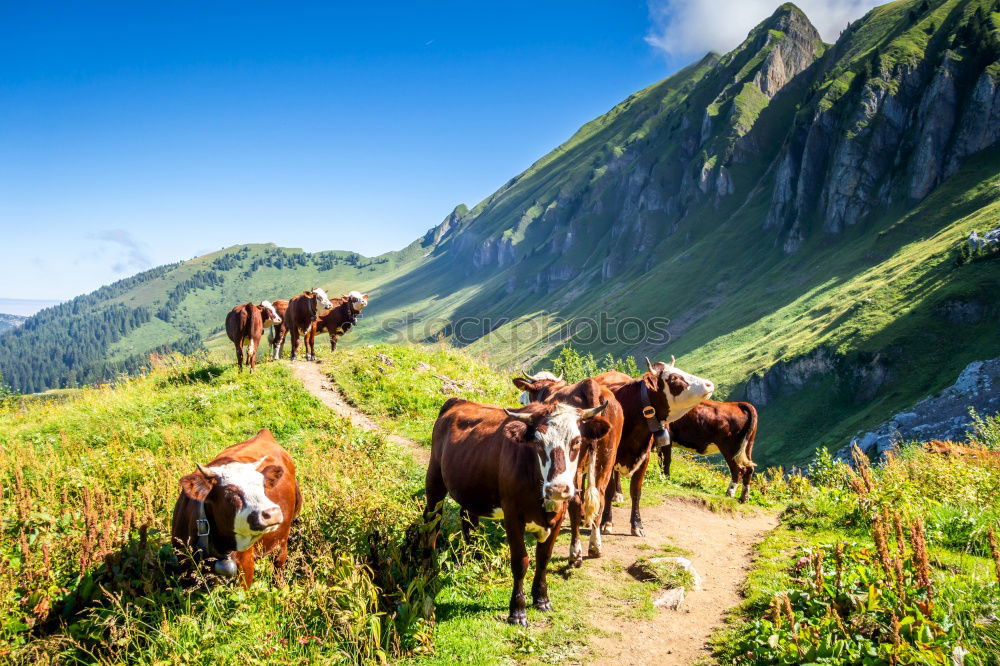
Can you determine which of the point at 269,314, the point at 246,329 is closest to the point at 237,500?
the point at 246,329

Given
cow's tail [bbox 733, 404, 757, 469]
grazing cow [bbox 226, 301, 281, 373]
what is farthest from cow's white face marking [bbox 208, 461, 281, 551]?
grazing cow [bbox 226, 301, 281, 373]

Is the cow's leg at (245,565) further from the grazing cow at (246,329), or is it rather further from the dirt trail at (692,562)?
the grazing cow at (246,329)

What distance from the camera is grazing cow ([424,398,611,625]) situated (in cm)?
725

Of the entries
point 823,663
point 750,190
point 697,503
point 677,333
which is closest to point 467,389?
point 697,503

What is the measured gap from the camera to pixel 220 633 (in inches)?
255

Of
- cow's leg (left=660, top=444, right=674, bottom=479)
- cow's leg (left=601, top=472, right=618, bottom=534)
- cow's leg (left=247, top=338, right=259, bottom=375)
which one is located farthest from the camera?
cow's leg (left=247, top=338, right=259, bottom=375)

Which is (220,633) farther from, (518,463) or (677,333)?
(677,333)

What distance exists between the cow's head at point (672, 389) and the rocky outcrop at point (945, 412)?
51319 millimetres

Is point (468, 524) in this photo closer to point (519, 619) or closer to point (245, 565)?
point (519, 619)

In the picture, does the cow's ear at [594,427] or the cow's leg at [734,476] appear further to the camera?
the cow's leg at [734,476]

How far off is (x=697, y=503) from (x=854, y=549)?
6599 millimetres

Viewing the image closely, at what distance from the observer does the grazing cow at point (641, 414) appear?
11375 mm

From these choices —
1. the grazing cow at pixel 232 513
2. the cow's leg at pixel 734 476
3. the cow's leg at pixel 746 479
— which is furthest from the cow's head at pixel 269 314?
the cow's leg at pixel 746 479

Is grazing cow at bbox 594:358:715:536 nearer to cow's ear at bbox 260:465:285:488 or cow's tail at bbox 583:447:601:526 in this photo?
cow's tail at bbox 583:447:601:526
